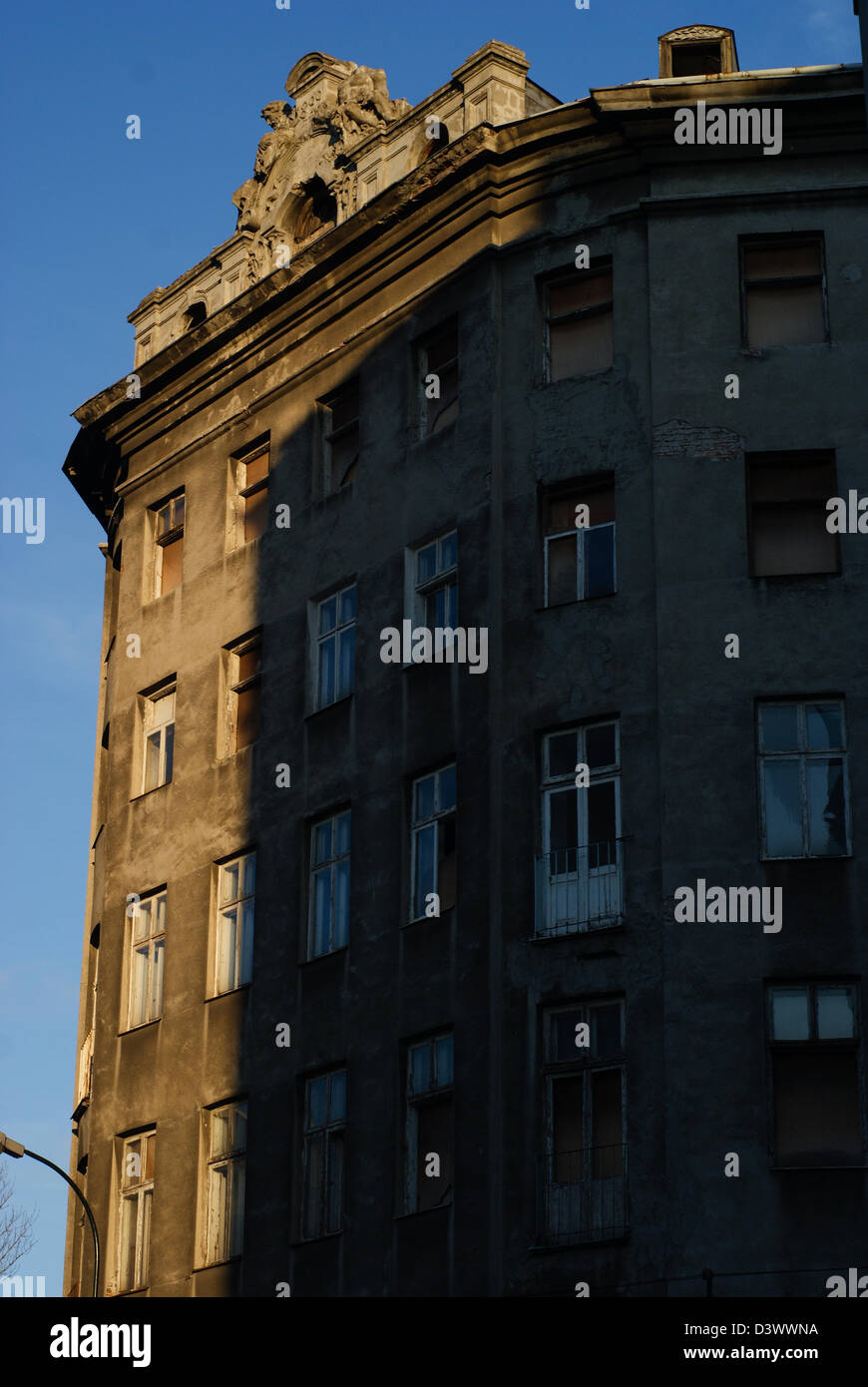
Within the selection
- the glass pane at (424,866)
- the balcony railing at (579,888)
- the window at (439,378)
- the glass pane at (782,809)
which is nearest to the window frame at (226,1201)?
the glass pane at (424,866)

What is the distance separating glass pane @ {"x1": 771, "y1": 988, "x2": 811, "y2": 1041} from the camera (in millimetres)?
25328

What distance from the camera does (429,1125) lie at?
27656mm

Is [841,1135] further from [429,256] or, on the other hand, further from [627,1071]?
[429,256]

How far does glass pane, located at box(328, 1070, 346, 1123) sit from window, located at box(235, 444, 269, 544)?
9.15m

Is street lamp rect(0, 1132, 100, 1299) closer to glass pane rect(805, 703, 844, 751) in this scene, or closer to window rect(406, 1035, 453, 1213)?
window rect(406, 1035, 453, 1213)

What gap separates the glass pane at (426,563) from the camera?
30375 millimetres

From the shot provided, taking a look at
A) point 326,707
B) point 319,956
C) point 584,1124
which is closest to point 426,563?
point 326,707

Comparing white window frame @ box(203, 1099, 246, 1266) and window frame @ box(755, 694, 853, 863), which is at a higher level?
window frame @ box(755, 694, 853, 863)

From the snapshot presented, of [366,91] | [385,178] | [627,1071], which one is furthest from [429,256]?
[627,1071]

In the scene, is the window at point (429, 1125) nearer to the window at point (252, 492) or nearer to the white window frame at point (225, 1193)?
the white window frame at point (225, 1193)

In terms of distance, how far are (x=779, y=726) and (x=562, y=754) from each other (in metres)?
2.83

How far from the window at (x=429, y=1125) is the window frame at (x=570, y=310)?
922 centimetres

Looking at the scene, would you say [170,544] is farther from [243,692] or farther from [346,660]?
[346,660]

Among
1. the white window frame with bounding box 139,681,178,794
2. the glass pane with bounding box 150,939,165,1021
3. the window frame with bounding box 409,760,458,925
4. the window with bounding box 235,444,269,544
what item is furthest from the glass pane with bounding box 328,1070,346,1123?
the window with bounding box 235,444,269,544
